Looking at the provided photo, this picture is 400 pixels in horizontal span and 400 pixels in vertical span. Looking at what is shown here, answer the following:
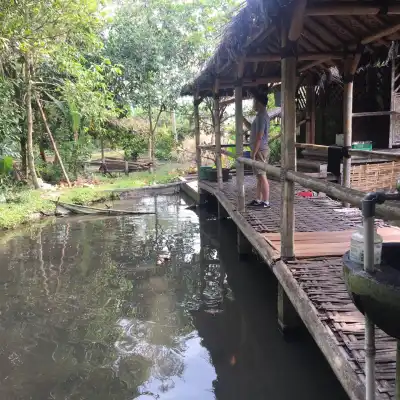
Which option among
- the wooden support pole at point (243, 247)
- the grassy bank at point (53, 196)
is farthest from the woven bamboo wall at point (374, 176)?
the grassy bank at point (53, 196)

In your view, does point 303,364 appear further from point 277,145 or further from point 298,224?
point 277,145

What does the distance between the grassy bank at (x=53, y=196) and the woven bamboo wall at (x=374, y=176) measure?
751cm

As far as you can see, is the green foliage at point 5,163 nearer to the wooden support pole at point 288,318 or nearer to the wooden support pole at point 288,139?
the wooden support pole at point 288,139

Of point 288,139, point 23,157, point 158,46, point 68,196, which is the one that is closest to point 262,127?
point 288,139

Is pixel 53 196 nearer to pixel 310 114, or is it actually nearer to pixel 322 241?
pixel 310 114

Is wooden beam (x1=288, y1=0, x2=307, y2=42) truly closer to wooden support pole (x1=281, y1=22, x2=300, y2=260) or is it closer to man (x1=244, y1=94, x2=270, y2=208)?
wooden support pole (x1=281, y1=22, x2=300, y2=260)

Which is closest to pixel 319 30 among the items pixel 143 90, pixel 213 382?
pixel 213 382

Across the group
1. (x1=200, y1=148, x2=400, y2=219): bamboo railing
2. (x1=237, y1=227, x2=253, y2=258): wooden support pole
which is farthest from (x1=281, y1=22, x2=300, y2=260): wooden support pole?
(x1=237, y1=227, x2=253, y2=258): wooden support pole

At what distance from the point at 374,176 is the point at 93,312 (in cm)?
663

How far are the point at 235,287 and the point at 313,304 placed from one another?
2562 millimetres

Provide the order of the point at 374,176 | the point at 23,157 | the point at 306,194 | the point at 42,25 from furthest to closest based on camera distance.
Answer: the point at 23,157
the point at 42,25
the point at 374,176
the point at 306,194

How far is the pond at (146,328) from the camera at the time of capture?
3.60 metres

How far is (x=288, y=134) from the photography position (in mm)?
4012

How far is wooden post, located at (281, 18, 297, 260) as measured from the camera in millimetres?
3881
